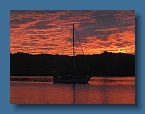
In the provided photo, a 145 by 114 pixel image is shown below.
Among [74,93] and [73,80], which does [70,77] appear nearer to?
[73,80]

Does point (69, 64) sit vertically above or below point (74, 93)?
above

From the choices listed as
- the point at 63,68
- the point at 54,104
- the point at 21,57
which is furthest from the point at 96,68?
Result: the point at 21,57

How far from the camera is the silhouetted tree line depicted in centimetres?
285

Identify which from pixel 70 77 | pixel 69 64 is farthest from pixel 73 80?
pixel 69 64

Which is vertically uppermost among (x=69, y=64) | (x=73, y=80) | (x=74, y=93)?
(x=69, y=64)

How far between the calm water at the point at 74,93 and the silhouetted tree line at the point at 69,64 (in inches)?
3.5

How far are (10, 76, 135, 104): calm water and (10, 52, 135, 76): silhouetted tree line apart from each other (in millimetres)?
88

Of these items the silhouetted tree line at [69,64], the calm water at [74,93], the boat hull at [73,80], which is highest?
the silhouetted tree line at [69,64]

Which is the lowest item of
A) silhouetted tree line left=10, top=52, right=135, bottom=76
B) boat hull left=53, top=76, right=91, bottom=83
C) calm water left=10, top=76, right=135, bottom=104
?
calm water left=10, top=76, right=135, bottom=104

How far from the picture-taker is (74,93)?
2848mm

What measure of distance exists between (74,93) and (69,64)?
0.31 m

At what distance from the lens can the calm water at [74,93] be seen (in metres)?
2.81

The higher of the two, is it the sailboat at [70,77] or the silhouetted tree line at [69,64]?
the silhouetted tree line at [69,64]

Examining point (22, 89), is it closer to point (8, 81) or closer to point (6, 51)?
point (8, 81)
